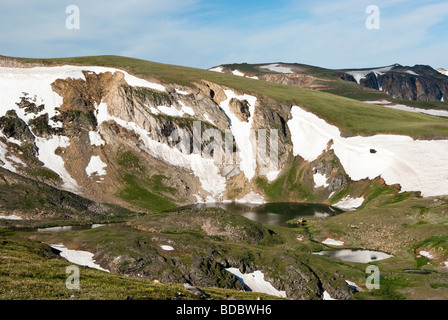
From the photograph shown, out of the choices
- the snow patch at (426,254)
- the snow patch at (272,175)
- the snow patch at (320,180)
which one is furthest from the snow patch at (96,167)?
the snow patch at (426,254)

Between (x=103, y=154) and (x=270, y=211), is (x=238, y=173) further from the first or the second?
(x=103, y=154)

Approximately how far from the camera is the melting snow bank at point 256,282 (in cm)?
8084

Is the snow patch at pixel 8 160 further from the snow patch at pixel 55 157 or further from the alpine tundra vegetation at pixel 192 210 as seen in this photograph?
the snow patch at pixel 55 157

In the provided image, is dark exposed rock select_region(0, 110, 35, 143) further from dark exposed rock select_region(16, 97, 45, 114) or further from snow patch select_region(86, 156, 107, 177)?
snow patch select_region(86, 156, 107, 177)

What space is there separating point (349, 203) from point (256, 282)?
91.2 metres

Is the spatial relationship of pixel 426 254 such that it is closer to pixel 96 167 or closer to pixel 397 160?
pixel 397 160

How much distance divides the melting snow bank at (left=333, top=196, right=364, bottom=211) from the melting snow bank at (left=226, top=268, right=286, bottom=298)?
83.8 meters

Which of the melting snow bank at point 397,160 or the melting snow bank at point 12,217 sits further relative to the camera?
the melting snow bank at point 397,160

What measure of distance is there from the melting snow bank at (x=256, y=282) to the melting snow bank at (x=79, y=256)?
2374 centimetres

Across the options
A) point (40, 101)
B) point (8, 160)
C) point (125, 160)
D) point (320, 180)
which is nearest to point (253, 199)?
point (320, 180)

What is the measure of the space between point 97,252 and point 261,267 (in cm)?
2938

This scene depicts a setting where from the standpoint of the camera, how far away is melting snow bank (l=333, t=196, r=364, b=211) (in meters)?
162

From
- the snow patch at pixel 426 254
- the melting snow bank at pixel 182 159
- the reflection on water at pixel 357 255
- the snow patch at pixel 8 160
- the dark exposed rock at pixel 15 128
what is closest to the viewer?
the snow patch at pixel 426 254

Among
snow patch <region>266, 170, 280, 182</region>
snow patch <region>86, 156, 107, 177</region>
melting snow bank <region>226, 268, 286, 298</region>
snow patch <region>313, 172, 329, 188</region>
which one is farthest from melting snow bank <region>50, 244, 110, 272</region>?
snow patch <region>266, 170, 280, 182</region>
